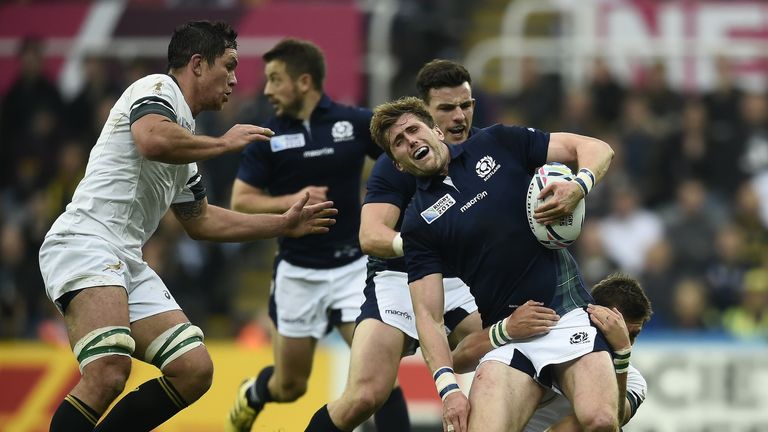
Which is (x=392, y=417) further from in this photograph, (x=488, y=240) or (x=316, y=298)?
(x=488, y=240)

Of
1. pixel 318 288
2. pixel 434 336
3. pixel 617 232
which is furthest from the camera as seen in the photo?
pixel 617 232

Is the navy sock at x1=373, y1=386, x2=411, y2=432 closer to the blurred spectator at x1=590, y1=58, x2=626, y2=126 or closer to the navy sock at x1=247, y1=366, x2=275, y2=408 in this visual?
the navy sock at x1=247, y1=366, x2=275, y2=408

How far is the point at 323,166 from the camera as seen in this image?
30.4ft

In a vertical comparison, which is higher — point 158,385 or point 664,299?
point 158,385

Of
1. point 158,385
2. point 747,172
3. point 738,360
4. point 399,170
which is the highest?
point 399,170

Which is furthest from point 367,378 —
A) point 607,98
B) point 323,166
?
point 607,98

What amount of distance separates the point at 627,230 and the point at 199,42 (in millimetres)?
8507

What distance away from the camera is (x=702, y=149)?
1538cm

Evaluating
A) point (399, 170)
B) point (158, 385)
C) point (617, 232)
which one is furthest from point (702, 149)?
point (158, 385)

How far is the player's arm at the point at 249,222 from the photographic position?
768cm

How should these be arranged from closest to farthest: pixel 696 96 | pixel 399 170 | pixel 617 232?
pixel 399 170 → pixel 617 232 → pixel 696 96

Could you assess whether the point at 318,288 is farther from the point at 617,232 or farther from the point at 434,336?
the point at 617,232

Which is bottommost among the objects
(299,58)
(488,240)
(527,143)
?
(488,240)

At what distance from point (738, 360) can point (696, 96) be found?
16.2 feet
